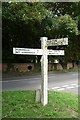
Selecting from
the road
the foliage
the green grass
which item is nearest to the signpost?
the green grass

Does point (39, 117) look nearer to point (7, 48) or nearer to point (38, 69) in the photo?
point (7, 48)

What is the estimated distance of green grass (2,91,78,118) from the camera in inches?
278

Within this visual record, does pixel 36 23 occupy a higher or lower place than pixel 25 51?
higher

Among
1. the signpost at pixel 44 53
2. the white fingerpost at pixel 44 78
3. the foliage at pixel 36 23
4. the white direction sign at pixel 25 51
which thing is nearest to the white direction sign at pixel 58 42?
the signpost at pixel 44 53

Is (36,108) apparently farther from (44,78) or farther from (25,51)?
(25,51)

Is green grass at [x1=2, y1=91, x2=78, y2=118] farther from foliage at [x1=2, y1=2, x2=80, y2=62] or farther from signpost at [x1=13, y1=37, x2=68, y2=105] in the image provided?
foliage at [x1=2, y1=2, x2=80, y2=62]

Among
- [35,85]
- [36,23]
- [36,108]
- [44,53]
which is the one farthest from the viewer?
[36,23]

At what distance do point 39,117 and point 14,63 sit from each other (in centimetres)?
1984

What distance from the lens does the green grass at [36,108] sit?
23.1ft

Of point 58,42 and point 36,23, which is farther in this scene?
point 36,23

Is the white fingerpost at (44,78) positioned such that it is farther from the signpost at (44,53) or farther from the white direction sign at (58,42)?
the white direction sign at (58,42)

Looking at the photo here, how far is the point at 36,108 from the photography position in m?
7.50

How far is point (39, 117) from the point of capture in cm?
690

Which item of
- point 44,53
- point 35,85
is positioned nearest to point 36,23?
point 35,85
